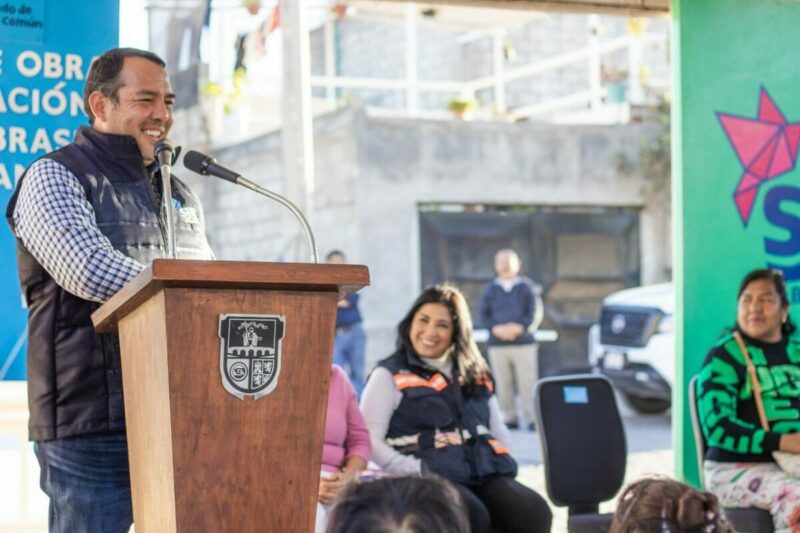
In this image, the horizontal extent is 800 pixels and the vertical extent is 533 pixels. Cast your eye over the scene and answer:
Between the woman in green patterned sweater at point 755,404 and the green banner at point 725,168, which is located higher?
the green banner at point 725,168

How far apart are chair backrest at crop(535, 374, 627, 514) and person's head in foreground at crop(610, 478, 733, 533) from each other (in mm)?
2295

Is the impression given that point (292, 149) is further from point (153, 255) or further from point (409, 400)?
point (153, 255)

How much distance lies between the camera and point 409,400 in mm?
4996

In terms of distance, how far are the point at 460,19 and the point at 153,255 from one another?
1228 centimetres

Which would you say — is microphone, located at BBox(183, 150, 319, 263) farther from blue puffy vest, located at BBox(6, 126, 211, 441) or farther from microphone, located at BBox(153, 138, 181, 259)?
blue puffy vest, located at BBox(6, 126, 211, 441)

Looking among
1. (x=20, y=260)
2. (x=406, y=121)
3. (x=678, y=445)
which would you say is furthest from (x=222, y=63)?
(x=20, y=260)

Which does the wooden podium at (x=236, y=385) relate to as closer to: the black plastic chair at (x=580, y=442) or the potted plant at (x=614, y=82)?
the black plastic chair at (x=580, y=442)

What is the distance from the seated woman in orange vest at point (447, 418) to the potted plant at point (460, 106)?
9.30m

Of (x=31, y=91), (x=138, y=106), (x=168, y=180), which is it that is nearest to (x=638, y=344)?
(x=31, y=91)

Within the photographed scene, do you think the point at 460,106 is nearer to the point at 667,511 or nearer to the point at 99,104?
the point at 99,104

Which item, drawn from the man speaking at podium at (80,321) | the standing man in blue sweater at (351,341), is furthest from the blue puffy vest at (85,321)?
the standing man in blue sweater at (351,341)

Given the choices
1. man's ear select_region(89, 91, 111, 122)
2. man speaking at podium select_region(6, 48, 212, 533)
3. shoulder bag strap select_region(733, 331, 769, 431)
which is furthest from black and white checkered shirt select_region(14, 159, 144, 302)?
shoulder bag strap select_region(733, 331, 769, 431)

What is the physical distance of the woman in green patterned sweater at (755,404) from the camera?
4.92 metres

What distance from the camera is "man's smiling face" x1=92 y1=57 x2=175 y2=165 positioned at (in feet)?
9.82
